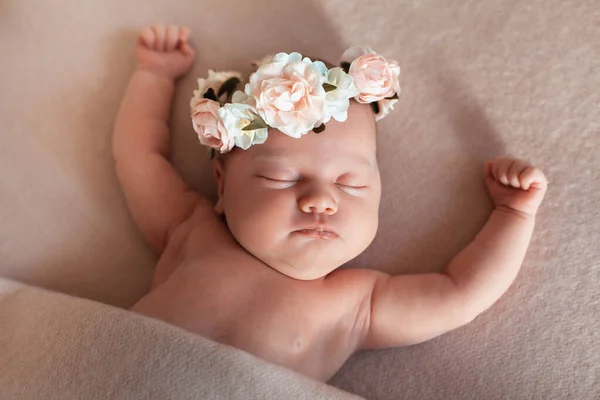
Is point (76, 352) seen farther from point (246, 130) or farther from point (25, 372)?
point (246, 130)

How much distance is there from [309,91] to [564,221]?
1.99 ft

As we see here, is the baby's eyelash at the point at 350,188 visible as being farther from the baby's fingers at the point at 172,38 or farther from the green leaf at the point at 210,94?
the baby's fingers at the point at 172,38

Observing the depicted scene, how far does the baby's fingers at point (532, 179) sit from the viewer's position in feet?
3.93

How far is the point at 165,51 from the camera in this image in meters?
1.43

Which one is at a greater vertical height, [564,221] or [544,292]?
[564,221]

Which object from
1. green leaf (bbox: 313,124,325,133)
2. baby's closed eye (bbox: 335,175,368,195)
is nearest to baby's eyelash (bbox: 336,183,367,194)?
baby's closed eye (bbox: 335,175,368,195)

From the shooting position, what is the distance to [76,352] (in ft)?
3.26

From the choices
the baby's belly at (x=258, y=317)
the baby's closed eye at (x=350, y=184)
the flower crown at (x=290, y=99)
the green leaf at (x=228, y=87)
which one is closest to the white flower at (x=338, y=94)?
the flower crown at (x=290, y=99)

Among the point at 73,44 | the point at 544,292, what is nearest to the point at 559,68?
the point at 544,292

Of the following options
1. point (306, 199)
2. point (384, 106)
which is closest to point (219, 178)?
point (306, 199)

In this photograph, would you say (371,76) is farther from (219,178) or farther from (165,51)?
(165,51)

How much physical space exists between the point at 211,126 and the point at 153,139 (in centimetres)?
27

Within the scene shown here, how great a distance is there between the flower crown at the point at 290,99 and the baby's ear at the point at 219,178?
91 mm

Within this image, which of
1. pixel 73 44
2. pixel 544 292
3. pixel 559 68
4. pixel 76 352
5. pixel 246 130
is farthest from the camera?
pixel 73 44
